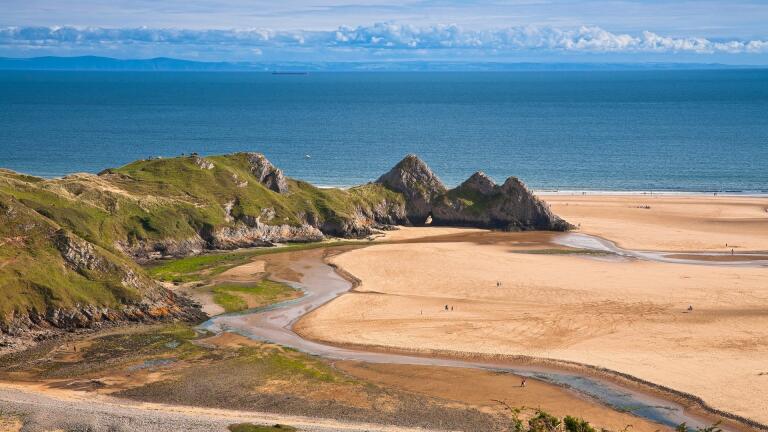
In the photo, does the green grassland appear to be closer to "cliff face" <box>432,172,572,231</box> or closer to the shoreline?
"cliff face" <box>432,172,572,231</box>

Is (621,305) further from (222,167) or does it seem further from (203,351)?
(222,167)

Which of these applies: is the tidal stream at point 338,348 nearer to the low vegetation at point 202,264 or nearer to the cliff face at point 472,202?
the low vegetation at point 202,264

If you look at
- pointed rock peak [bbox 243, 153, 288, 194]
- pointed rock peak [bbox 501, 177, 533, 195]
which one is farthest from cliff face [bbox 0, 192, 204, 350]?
pointed rock peak [bbox 501, 177, 533, 195]

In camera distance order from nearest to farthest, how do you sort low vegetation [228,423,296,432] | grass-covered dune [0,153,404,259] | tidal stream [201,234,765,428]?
1. low vegetation [228,423,296,432]
2. tidal stream [201,234,765,428]
3. grass-covered dune [0,153,404,259]

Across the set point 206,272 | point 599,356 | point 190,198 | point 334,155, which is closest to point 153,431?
point 599,356

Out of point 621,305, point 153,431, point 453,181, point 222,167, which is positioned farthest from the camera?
point 453,181

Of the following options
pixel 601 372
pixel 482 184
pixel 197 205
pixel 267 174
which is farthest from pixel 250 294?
pixel 482 184

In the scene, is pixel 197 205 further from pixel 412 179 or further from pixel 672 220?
pixel 672 220
